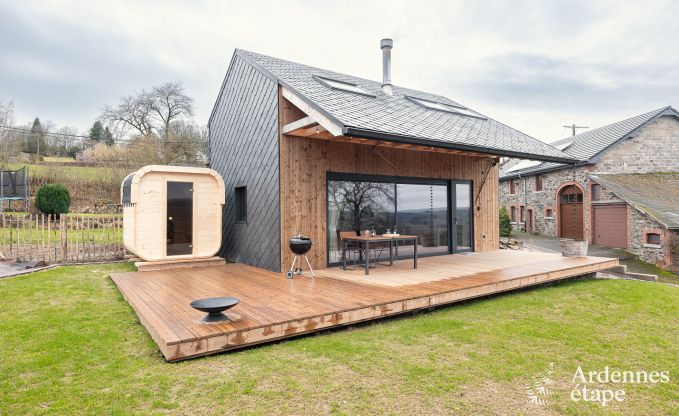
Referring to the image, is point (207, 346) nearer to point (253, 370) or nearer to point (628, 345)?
point (253, 370)

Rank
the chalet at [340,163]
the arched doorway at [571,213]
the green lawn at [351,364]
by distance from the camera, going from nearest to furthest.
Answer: the green lawn at [351,364], the chalet at [340,163], the arched doorway at [571,213]

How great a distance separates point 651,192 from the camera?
17.4 metres

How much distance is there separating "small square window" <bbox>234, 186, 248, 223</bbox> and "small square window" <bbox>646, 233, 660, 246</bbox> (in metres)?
15.9

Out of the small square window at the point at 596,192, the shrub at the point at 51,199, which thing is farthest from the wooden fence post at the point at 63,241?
the small square window at the point at 596,192

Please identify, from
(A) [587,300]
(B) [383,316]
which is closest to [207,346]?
(B) [383,316]

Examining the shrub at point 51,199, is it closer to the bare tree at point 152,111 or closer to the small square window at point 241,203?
the bare tree at point 152,111

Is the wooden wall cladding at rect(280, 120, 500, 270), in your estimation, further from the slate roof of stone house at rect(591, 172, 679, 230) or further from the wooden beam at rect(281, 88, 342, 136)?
the slate roof of stone house at rect(591, 172, 679, 230)

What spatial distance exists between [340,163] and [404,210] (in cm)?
191

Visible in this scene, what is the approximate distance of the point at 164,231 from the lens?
7.67m

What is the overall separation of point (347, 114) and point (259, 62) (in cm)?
334

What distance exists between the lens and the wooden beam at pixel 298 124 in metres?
6.06

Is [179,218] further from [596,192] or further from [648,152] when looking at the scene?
[648,152]

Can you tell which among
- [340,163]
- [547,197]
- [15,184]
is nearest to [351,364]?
[340,163]

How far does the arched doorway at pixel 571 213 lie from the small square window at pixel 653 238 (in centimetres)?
360
